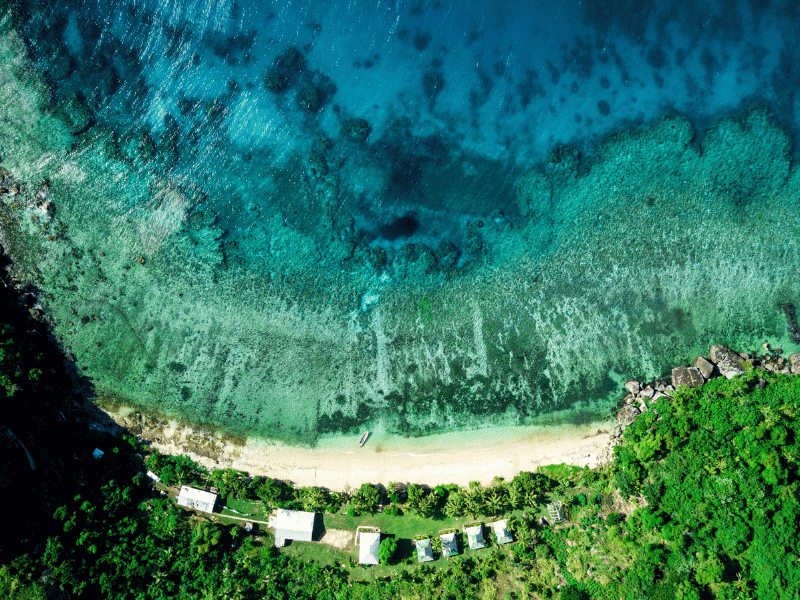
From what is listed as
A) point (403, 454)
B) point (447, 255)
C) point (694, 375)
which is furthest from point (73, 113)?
point (694, 375)

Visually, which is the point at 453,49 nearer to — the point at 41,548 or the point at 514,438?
the point at 514,438

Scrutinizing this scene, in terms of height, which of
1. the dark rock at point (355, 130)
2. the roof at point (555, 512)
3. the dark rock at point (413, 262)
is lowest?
the roof at point (555, 512)

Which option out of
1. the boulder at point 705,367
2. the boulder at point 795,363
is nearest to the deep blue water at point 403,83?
the boulder at point 705,367

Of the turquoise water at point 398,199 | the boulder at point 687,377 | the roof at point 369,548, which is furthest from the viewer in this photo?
the turquoise water at point 398,199

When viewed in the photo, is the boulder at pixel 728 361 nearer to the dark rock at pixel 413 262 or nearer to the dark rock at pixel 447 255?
the dark rock at pixel 447 255

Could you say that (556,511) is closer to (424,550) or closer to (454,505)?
(454,505)

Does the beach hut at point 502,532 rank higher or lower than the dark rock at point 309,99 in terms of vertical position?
lower

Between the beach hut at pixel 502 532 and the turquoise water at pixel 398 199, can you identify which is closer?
the beach hut at pixel 502 532

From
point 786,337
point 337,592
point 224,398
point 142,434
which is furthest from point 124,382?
point 786,337
